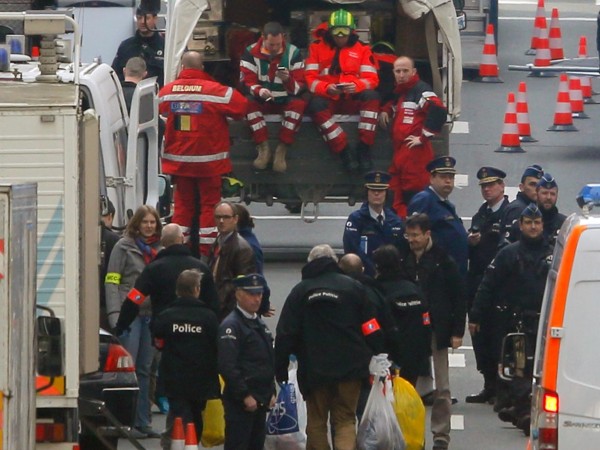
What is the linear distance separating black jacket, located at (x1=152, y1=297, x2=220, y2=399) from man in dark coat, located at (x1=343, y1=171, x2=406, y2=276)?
2.62 m

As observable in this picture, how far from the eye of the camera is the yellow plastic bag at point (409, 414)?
11.9m

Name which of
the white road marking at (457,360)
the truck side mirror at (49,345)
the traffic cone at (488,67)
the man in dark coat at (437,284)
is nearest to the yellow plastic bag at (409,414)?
the man in dark coat at (437,284)

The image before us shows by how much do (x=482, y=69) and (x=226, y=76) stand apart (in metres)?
8.87

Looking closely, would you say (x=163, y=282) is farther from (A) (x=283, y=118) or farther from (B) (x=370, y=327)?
(A) (x=283, y=118)

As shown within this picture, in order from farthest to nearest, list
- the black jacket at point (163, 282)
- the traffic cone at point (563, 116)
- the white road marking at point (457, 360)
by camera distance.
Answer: the traffic cone at point (563, 116)
the white road marking at point (457, 360)
the black jacket at point (163, 282)

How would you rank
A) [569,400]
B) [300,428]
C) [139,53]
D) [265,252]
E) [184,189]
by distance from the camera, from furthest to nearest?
[139,53] < [265,252] < [184,189] < [300,428] < [569,400]

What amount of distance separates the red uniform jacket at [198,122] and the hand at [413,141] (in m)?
1.55

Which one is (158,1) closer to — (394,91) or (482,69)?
(482,69)

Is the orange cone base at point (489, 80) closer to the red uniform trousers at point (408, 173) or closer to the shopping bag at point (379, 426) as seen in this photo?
the red uniform trousers at point (408, 173)

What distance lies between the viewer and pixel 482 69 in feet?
89.6

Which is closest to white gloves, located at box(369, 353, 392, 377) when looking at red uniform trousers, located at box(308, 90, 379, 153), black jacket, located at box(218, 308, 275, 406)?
black jacket, located at box(218, 308, 275, 406)

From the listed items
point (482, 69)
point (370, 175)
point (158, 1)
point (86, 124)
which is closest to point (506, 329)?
point (370, 175)

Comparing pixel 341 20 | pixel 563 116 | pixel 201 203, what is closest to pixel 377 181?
pixel 201 203

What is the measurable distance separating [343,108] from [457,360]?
3728 mm
